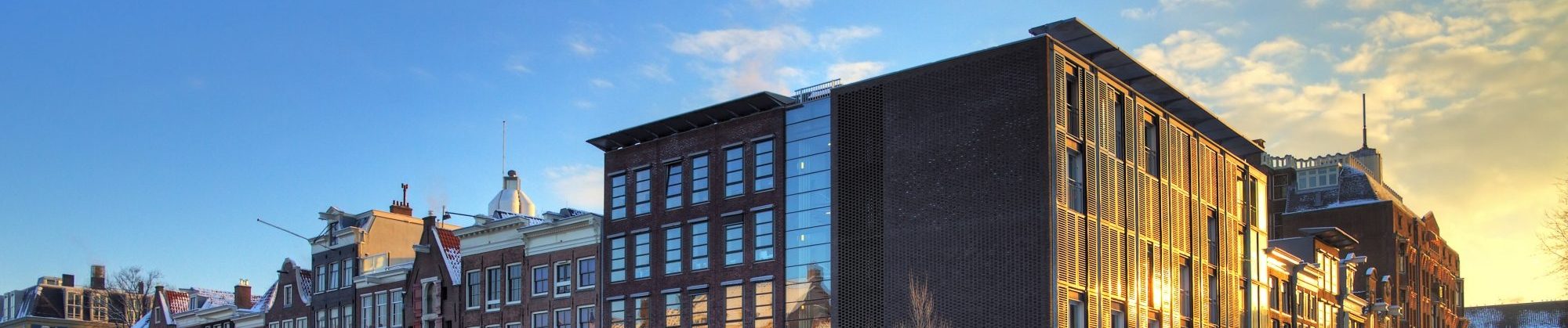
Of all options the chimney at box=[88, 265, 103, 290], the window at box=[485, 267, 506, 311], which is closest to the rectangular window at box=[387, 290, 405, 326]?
the window at box=[485, 267, 506, 311]

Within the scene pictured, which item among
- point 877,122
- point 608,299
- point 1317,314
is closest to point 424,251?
point 608,299

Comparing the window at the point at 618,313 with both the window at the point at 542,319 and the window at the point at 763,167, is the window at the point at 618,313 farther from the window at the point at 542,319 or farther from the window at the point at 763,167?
the window at the point at 763,167

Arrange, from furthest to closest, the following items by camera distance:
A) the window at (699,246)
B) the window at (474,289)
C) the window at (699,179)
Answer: the window at (474,289) < the window at (699,179) < the window at (699,246)

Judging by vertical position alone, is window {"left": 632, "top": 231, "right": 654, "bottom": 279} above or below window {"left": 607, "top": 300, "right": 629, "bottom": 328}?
above

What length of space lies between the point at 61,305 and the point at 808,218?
10801cm

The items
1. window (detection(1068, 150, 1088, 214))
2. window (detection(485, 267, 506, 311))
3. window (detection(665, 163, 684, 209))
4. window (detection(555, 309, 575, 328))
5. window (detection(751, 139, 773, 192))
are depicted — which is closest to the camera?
window (detection(1068, 150, 1088, 214))

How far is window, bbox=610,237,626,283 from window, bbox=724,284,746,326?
21.8 ft

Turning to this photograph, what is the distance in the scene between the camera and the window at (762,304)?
198ft

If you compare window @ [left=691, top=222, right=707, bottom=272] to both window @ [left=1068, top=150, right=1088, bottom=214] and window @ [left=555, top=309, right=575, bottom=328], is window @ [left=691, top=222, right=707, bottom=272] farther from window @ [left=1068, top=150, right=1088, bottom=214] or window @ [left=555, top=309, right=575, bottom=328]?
window @ [left=1068, top=150, right=1088, bottom=214]

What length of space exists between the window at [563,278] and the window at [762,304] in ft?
41.5

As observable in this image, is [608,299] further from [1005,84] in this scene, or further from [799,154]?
[1005,84]

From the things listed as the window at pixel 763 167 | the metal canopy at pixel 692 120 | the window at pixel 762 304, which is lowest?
the window at pixel 762 304

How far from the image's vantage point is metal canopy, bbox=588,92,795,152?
201 ft

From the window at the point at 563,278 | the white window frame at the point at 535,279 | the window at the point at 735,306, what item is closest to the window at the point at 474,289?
the white window frame at the point at 535,279
